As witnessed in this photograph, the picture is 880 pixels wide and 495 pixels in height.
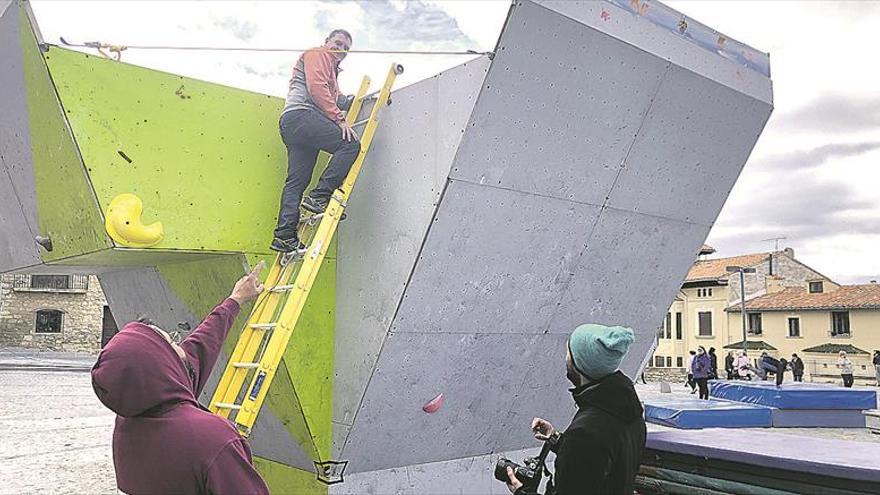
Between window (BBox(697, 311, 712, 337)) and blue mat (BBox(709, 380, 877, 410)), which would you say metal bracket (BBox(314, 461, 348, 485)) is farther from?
window (BBox(697, 311, 712, 337))

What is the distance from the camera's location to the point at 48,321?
1208 inches

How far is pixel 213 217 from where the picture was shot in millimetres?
4617

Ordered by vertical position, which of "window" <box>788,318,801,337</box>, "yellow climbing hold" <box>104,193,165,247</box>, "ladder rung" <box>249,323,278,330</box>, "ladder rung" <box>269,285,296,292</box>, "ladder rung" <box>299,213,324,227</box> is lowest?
"ladder rung" <box>249,323,278,330</box>

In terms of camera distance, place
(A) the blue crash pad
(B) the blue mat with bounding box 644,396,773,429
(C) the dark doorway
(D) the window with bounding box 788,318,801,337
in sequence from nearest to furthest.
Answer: (A) the blue crash pad
(B) the blue mat with bounding box 644,396,773,429
(C) the dark doorway
(D) the window with bounding box 788,318,801,337

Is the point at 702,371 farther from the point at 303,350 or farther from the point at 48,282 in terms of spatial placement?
the point at 48,282

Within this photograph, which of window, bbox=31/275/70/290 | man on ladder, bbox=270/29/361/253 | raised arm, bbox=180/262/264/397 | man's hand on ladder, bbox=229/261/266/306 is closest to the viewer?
raised arm, bbox=180/262/264/397

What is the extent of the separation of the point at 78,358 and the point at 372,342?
89.2 feet

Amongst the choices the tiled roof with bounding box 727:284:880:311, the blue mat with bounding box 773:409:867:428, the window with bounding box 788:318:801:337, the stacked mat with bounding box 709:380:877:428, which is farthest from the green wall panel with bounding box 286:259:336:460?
the window with bounding box 788:318:801:337

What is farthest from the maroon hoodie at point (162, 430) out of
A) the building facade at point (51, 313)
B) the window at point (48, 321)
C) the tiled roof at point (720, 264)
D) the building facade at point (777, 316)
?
the tiled roof at point (720, 264)

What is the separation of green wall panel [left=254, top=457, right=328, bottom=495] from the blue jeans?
186cm

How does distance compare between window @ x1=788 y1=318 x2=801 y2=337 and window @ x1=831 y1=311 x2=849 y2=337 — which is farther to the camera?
window @ x1=788 y1=318 x2=801 y2=337

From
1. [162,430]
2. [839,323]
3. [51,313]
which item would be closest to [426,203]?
[162,430]

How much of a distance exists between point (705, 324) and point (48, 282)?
33.5 meters

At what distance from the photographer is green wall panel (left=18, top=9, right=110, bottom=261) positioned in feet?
13.4
